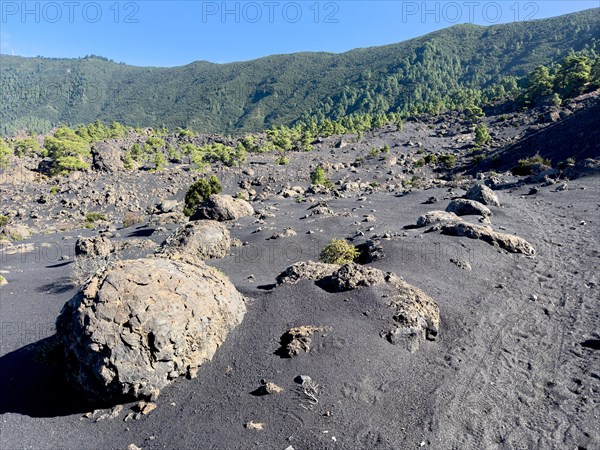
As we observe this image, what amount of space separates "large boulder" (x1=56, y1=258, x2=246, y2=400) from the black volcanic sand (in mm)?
481

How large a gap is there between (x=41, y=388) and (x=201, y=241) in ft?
30.2

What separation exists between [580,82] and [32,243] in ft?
297

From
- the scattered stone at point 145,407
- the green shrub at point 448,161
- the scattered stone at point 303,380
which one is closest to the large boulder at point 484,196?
the scattered stone at point 303,380

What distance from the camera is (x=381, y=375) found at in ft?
24.2

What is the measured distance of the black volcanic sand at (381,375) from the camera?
624cm

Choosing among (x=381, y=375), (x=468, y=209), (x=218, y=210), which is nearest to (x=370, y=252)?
(x=381, y=375)

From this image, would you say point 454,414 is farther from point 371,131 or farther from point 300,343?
point 371,131

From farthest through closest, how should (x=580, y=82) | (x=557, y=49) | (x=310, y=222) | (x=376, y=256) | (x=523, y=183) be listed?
(x=557, y=49) → (x=580, y=82) → (x=523, y=183) → (x=310, y=222) → (x=376, y=256)

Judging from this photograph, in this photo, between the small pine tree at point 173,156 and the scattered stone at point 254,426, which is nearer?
the scattered stone at point 254,426

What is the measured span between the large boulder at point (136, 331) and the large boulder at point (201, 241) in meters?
7.98

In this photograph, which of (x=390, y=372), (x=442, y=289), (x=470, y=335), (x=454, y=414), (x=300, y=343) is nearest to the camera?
(x=454, y=414)

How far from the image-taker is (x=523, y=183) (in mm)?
29500

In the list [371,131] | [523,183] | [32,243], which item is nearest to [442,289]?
[523,183]

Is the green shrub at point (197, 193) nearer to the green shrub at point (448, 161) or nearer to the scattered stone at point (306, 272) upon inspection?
the scattered stone at point (306, 272)
